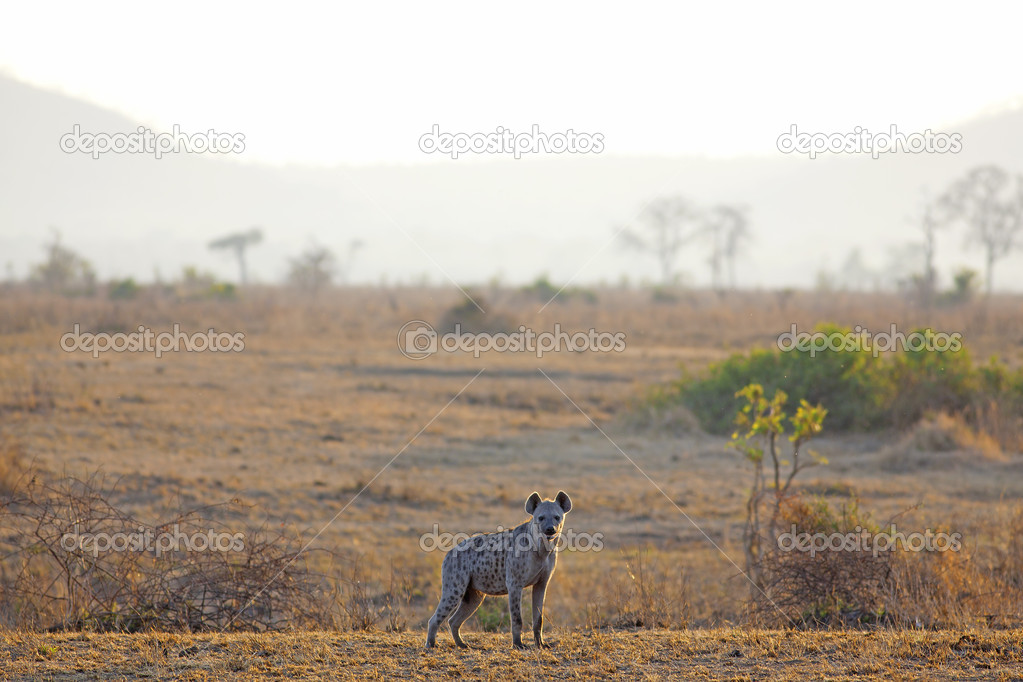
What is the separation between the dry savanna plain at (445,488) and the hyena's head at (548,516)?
800mm

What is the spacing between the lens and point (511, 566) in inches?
254

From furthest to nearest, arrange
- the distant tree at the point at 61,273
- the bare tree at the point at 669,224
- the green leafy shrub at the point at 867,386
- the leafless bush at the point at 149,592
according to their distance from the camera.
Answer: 1. the bare tree at the point at 669,224
2. the distant tree at the point at 61,273
3. the green leafy shrub at the point at 867,386
4. the leafless bush at the point at 149,592

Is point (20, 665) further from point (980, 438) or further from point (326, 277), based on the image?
point (326, 277)

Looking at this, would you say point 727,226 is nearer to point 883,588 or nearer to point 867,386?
point 867,386

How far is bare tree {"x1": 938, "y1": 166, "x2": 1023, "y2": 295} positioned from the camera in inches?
3499

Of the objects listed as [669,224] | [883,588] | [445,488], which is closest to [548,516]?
[883,588]

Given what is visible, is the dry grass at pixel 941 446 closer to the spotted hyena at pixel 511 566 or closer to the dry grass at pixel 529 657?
the dry grass at pixel 529 657

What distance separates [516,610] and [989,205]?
93001mm

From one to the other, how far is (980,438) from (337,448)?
11864 mm

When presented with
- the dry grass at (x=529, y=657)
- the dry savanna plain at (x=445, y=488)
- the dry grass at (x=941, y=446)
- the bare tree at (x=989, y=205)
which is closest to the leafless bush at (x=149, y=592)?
the dry savanna plain at (x=445, y=488)

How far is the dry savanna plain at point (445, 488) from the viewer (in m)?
6.59

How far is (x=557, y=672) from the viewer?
6.16m

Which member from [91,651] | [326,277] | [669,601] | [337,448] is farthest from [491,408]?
[326,277]

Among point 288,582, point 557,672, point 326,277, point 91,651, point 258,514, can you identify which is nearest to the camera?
point 557,672
